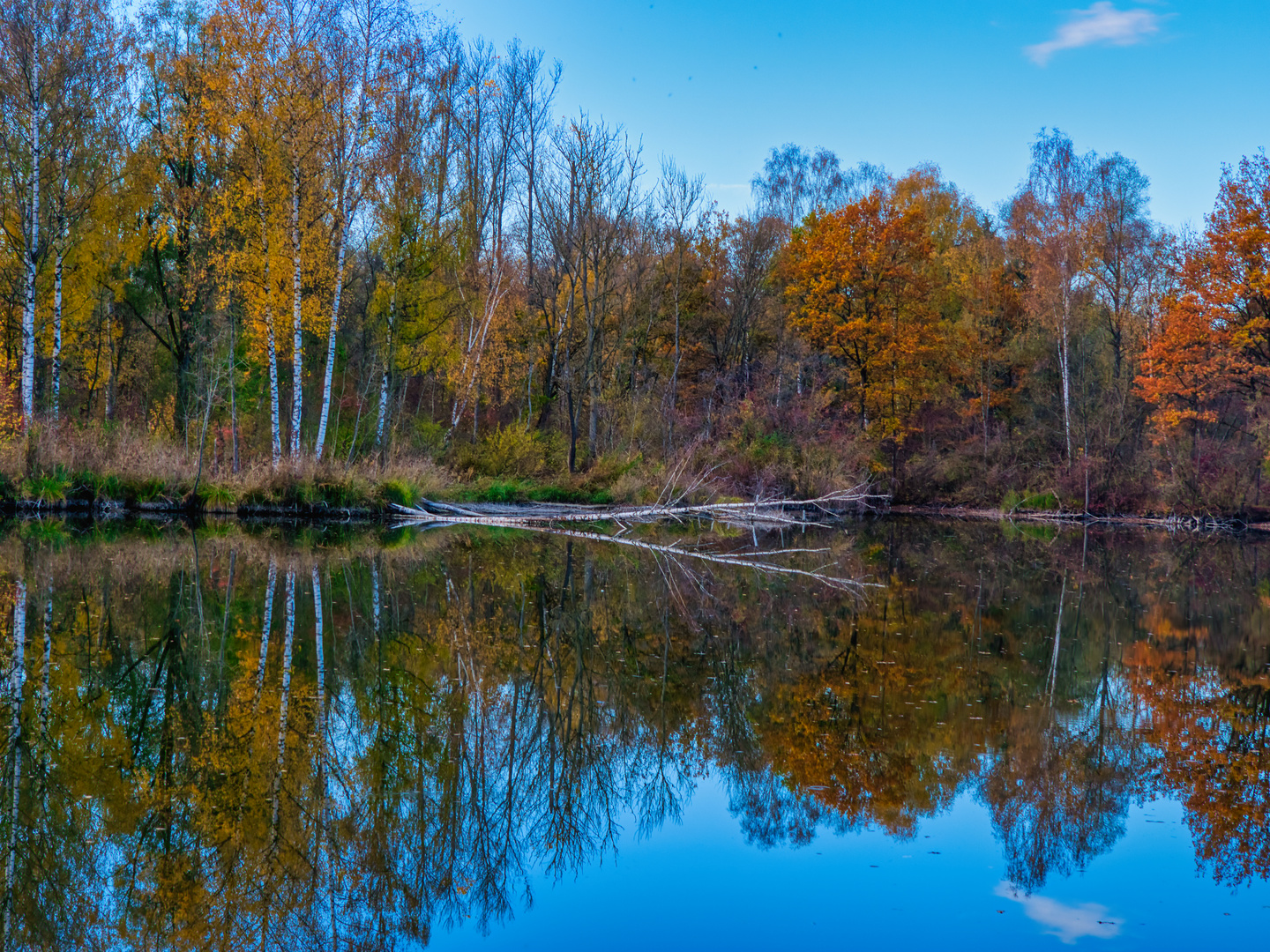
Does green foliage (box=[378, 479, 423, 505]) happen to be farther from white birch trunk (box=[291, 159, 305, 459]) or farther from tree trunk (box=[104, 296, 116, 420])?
tree trunk (box=[104, 296, 116, 420])

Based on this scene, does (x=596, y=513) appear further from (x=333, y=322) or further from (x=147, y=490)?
(x=147, y=490)

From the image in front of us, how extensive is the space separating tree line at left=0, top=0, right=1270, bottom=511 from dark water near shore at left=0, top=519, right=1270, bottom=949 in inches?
458

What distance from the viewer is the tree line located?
19.9 m

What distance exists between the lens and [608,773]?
4863mm

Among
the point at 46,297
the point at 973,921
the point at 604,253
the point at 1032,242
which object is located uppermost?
the point at 1032,242

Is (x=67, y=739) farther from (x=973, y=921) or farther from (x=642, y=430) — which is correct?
(x=642, y=430)

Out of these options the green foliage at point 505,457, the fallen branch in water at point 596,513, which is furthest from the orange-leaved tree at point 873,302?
the green foliage at point 505,457

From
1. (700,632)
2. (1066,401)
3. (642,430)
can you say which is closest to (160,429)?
(642,430)

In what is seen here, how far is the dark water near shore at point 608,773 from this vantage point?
349 centimetres

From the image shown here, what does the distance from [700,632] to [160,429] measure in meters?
18.4

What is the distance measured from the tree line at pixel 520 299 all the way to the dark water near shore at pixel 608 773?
11.6 metres

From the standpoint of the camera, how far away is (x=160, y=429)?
2219cm

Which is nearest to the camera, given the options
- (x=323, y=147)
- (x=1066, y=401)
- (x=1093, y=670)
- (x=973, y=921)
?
(x=973, y=921)

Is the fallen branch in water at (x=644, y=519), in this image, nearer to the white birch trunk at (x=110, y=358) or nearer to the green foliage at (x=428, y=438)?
the green foliage at (x=428, y=438)
